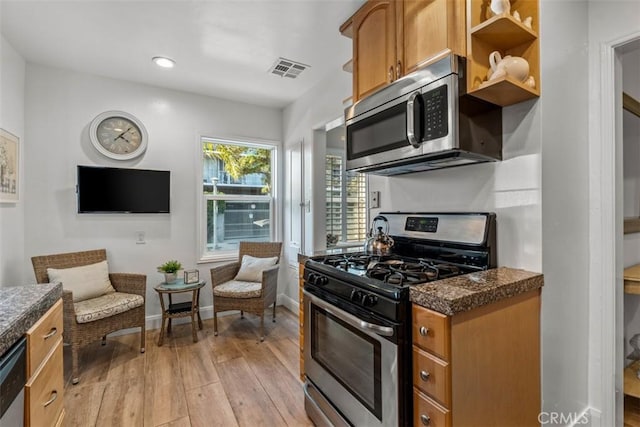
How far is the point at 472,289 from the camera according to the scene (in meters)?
1.14

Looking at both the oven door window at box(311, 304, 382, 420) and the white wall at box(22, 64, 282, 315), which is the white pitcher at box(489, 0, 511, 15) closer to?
the oven door window at box(311, 304, 382, 420)

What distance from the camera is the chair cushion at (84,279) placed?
251cm

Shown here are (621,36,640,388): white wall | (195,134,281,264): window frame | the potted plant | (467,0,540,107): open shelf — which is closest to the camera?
(467,0,540,107): open shelf

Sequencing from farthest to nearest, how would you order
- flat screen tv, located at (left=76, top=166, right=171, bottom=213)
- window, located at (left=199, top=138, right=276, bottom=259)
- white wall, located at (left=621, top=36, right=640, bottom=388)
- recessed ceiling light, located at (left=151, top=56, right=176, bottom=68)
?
window, located at (left=199, top=138, right=276, bottom=259)
flat screen tv, located at (left=76, top=166, right=171, bottom=213)
recessed ceiling light, located at (left=151, top=56, right=176, bottom=68)
white wall, located at (left=621, top=36, right=640, bottom=388)

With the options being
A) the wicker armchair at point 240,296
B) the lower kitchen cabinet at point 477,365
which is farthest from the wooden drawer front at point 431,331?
the wicker armchair at point 240,296

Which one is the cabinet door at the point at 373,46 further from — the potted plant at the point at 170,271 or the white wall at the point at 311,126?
the potted plant at the point at 170,271

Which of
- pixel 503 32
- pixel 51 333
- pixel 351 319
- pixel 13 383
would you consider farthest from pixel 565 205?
pixel 51 333

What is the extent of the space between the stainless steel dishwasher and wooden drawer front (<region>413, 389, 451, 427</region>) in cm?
134

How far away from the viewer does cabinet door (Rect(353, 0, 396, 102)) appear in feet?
5.57

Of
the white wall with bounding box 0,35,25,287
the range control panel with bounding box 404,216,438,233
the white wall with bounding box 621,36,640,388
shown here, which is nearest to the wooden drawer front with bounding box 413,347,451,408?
the range control panel with bounding box 404,216,438,233

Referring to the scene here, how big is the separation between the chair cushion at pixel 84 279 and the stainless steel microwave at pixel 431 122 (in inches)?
102

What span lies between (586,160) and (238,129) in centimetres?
330

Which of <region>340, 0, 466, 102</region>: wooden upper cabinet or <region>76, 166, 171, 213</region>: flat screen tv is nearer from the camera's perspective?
<region>340, 0, 466, 102</region>: wooden upper cabinet

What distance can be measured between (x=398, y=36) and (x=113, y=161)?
9.53 feet
